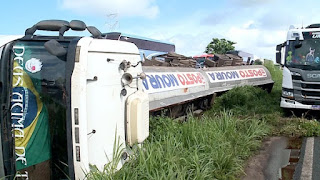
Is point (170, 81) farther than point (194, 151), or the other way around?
point (170, 81)

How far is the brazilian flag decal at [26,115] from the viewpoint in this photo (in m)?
2.87

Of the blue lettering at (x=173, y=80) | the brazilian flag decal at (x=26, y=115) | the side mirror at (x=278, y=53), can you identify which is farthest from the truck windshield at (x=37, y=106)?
the side mirror at (x=278, y=53)

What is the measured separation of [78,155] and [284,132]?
17.7 feet

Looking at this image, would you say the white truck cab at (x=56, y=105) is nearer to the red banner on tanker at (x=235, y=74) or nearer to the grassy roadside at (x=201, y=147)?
the grassy roadside at (x=201, y=147)

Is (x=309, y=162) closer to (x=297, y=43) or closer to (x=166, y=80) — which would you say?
(x=166, y=80)

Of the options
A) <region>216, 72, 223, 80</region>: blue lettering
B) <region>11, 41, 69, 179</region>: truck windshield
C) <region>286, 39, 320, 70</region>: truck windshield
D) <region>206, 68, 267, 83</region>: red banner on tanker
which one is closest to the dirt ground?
<region>11, 41, 69, 179</region>: truck windshield

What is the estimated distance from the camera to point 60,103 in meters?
2.90

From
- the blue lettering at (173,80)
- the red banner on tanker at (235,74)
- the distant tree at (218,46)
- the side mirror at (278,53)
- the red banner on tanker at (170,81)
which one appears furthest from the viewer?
the distant tree at (218,46)

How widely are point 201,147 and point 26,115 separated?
2.45 metres

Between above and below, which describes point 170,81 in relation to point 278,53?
below

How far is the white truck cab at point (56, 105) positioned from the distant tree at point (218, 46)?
1854 inches

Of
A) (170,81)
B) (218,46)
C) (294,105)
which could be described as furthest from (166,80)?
(218,46)

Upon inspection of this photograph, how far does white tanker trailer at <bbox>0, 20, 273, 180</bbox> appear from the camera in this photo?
2799 millimetres

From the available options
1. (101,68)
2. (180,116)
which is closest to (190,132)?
(101,68)
